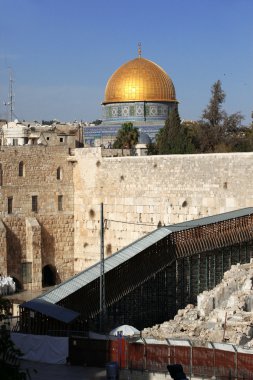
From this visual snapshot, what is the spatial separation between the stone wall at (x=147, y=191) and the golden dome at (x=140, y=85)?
17.4 m

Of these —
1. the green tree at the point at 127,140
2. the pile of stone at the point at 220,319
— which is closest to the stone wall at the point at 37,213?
the green tree at the point at 127,140

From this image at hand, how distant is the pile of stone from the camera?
13644 millimetres

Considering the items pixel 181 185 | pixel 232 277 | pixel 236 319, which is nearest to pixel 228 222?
pixel 232 277

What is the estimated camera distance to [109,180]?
25703mm

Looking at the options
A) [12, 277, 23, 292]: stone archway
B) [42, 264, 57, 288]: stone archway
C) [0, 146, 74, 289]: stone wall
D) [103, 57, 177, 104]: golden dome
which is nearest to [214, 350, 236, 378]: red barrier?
[0, 146, 74, 289]: stone wall

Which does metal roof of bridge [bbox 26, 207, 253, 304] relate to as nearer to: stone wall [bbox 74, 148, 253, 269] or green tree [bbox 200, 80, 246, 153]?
stone wall [bbox 74, 148, 253, 269]

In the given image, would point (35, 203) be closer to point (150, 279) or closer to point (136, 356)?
point (150, 279)

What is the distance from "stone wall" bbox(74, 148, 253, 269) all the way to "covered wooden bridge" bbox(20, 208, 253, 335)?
4.26 ft

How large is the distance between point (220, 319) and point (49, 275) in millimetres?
12954

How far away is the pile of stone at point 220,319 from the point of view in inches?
537

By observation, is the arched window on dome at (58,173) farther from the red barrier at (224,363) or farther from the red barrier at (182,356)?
the red barrier at (224,363)

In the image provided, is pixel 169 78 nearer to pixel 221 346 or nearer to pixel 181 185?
pixel 181 185

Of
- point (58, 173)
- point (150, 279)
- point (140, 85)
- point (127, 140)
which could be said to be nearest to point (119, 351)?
point (150, 279)

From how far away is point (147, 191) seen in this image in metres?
→ 24.7
